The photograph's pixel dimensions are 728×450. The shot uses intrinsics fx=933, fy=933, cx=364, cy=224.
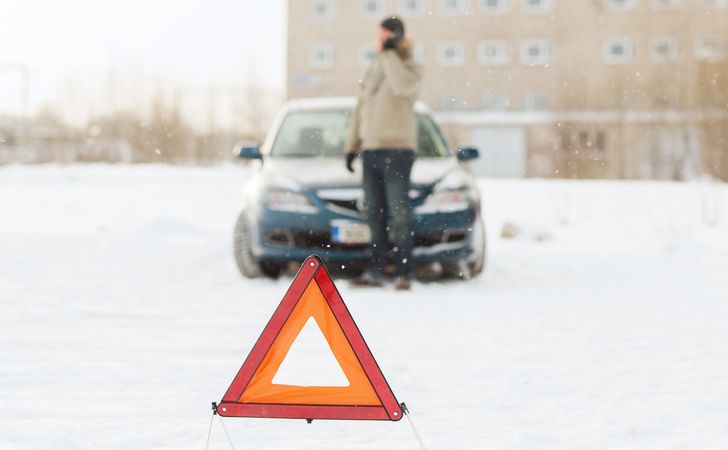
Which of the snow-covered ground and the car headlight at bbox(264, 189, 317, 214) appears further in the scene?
the car headlight at bbox(264, 189, 317, 214)

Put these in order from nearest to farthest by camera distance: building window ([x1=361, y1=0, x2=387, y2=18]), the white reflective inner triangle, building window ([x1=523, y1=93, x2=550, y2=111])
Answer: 1. the white reflective inner triangle
2. building window ([x1=523, y1=93, x2=550, y2=111])
3. building window ([x1=361, y1=0, x2=387, y2=18])

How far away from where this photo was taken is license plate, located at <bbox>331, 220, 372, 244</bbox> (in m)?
6.91

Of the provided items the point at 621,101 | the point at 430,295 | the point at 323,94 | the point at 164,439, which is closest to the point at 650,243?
the point at 430,295

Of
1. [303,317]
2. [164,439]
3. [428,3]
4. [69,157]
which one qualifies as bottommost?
[69,157]

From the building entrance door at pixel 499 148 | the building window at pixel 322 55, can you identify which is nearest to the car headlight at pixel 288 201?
the building entrance door at pixel 499 148

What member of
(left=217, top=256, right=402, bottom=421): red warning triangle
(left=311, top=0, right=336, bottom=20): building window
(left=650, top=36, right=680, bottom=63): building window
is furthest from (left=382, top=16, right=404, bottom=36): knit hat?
(left=311, top=0, right=336, bottom=20): building window

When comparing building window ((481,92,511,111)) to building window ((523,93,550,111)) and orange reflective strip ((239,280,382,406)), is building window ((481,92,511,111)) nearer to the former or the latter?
building window ((523,93,550,111))

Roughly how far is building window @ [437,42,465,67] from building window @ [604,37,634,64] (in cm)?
841

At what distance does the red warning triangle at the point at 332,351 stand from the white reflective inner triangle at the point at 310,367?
74 centimetres

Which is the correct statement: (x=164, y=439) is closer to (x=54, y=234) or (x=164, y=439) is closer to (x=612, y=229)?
(x=54, y=234)

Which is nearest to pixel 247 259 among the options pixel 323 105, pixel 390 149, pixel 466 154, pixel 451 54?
pixel 390 149

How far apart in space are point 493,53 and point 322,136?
49.0 meters

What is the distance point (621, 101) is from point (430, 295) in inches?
1243

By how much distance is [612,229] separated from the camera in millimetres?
12062
